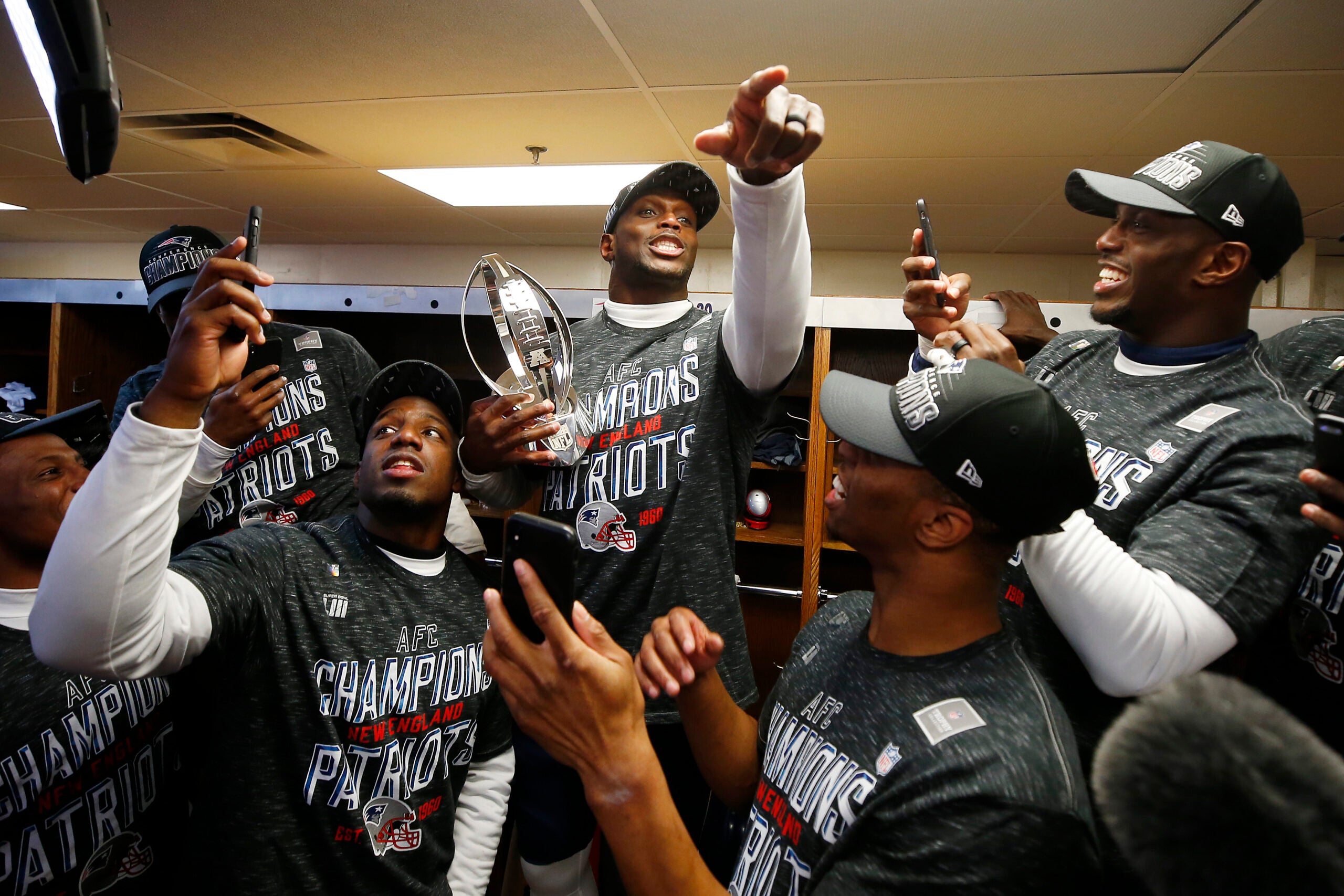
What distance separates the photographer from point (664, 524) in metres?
1.38

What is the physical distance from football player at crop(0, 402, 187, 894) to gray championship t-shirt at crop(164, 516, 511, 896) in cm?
18

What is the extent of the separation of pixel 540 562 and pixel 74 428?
134 cm

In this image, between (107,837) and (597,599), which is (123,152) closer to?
(107,837)

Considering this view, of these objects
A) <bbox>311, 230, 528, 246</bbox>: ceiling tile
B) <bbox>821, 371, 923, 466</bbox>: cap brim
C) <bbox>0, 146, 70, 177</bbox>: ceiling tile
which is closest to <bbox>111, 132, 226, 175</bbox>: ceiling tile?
<bbox>0, 146, 70, 177</bbox>: ceiling tile

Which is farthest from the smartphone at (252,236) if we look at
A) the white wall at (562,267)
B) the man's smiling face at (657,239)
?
the white wall at (562,267)

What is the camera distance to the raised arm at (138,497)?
34.7 inches

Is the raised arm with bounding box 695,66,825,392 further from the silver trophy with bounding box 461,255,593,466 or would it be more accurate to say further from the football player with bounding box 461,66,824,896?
the silver trophy with bounding box 461,255,593,466

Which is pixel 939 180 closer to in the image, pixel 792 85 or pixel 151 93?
pixel 792 85

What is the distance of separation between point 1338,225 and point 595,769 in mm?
5385

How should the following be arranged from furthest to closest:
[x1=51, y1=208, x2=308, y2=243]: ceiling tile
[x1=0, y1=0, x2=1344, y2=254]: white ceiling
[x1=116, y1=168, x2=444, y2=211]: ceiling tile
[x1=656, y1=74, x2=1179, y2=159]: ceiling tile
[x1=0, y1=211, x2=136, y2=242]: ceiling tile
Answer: [x1=0, y1=211, x2=136, y2=242]: ceiling tile → [x1=51, y1=208, x2=308, y2=243]: ceiling tile → [x1=116, y1=168, x2=444, y2=211]: ceiling tile → [x1=656, y1=74, x2=1179, y2=159]: ceiling tile → [x1=0, y1=0, x2=1344, y2=254]: white ceiling

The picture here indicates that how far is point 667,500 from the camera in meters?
1.38

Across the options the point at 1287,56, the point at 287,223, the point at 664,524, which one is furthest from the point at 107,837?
the point at 287,223

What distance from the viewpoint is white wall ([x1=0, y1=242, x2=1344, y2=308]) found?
5090 mm

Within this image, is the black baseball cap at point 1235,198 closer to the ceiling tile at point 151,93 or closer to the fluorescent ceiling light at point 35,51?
the fluorescent ceiling light at point 35,51
